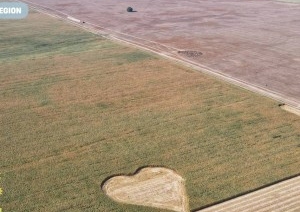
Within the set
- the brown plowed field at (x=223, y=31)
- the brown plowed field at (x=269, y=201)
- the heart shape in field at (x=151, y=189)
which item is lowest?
the heart shape in field at (x=151, y=189)

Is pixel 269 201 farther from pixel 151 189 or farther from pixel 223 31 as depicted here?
pixel 223 31

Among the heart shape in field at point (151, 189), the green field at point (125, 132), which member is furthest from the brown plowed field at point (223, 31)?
the heart shape in field at point (151, 189)

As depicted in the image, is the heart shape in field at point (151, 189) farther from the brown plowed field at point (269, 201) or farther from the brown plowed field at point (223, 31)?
the brown plowed field at point (223, 31)

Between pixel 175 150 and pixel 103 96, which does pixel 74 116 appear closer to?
pixel 103 96

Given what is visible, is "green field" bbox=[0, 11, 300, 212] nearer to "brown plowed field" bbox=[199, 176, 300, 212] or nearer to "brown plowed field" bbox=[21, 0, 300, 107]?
"brown plowed field" bbox=[199, 176, 300, 212]

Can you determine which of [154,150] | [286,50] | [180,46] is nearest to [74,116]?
[154,150]

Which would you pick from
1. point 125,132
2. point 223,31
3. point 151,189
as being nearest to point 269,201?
point 151,189
